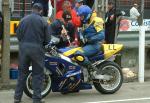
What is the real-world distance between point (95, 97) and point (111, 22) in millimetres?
3785

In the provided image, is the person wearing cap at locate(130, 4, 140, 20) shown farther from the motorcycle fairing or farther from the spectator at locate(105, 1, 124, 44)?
the motorcycle fairing

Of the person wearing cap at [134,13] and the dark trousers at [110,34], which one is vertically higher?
the person wearing cap at [134,13]

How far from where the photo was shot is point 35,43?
9023mm

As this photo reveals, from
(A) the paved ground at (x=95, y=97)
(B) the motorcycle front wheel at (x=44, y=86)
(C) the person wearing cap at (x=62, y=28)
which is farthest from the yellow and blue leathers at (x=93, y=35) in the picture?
(B) the motorcycle front wheel at (x=44, y=86)

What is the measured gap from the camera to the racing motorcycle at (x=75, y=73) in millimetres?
9758

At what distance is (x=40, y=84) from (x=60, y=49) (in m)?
1.20

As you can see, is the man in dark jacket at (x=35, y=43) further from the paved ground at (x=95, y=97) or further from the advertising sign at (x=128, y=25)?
the advertising sign at (x=128, y=25)

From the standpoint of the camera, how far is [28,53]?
29.6 feet

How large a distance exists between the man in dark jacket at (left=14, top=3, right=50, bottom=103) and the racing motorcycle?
1.44 ft

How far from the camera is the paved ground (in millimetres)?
9789

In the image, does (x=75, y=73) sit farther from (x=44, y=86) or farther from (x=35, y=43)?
(x=35, y=43)

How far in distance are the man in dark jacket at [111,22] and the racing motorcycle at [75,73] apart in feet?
9.54

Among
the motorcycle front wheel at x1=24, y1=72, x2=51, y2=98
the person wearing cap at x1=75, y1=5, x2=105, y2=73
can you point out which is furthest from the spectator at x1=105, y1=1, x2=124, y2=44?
the motorcycle front wheel at x1=24, y1=72, x2=51, y2=98

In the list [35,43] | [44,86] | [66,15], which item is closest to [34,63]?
[35,43]
